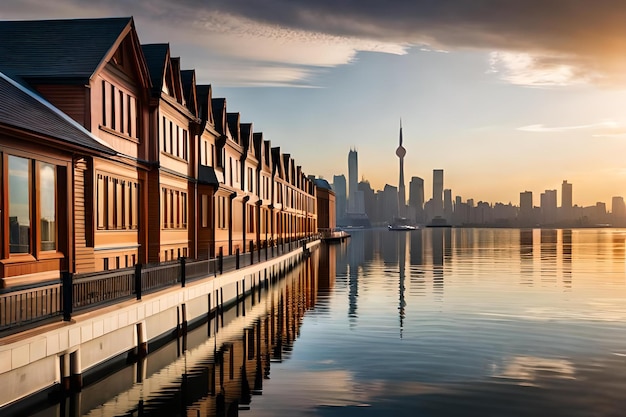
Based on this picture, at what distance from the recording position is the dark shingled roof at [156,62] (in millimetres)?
34438

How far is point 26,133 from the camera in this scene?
62.3 ft

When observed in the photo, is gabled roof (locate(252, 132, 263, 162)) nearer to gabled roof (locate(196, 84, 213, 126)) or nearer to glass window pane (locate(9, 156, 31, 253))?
gabled roof (locate(196, 84, 213, 126))

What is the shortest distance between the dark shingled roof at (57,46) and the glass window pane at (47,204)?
19.0ft

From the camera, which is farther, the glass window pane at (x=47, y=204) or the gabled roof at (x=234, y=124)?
the gabled roof at (x=234, y=124)

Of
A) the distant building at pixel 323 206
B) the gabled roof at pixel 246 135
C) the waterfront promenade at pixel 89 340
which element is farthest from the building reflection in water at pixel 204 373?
the distant building at pixel 323 206

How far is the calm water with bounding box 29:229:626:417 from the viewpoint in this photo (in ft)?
58.7

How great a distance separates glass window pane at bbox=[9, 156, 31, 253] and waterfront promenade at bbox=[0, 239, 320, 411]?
3.41 metres

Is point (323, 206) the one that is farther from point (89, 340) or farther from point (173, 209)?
point (89, 340)

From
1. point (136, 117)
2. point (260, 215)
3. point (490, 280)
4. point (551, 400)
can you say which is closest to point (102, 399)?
point (551, 400)

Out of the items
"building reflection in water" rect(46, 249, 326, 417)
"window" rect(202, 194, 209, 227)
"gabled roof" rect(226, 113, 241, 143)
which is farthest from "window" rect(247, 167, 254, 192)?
"building reflection in water" rect(46, 249, 326, 417)

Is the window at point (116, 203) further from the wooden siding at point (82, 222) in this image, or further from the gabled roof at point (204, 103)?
the gabled roof at point (204, 103)

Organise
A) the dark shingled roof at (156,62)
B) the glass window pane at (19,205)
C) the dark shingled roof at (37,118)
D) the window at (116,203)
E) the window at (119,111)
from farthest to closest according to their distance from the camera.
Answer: the dark shingled roof at (156,62) < the window at (119,111) < the window at (116,203) < the dark shingled roof at (37,118) < the glass window pane at (19,205)

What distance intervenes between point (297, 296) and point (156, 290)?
21567 mm

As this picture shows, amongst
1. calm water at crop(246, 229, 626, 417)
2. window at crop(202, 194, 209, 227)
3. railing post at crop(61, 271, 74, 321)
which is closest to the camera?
railing post at crop(61, 271, 74, 321)
